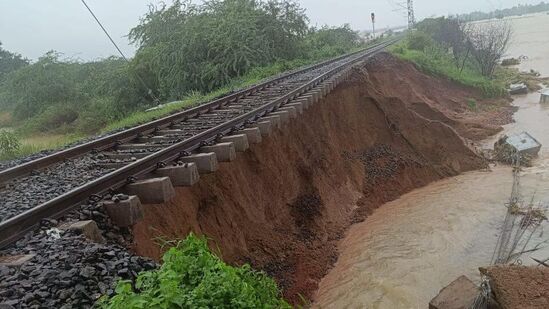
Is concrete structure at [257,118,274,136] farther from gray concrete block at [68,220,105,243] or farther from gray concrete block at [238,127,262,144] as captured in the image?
gray concrete block at [68,220,105,243]

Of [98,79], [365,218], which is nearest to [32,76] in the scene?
[98,79]

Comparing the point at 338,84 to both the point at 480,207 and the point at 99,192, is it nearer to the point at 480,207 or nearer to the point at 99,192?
the point at 480,207

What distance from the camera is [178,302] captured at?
309cm

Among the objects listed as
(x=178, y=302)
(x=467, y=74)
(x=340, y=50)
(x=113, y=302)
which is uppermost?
(x=113, y=302)

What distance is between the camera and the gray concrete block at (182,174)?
5527 millimetres

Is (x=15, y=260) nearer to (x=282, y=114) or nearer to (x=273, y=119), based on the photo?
(x=273, y=119)

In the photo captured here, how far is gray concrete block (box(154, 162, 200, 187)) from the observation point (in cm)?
553

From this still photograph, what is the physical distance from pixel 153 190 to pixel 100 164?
2029 millimetres

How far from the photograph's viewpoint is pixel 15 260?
3.81m

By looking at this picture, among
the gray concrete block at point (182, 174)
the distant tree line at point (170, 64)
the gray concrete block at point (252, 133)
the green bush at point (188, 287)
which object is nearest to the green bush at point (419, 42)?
the distant tree line at point (170, 64)

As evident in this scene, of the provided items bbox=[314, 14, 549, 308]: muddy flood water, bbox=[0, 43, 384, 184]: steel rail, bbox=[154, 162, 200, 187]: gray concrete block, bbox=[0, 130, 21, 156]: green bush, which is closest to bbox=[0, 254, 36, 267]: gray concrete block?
bbox=[154, 162, 200, 187]: gray concrete block

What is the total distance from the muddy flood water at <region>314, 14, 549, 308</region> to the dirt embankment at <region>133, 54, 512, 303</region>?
0.43m

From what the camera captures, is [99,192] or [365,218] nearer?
[99,192]

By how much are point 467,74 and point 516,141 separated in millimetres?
17450
